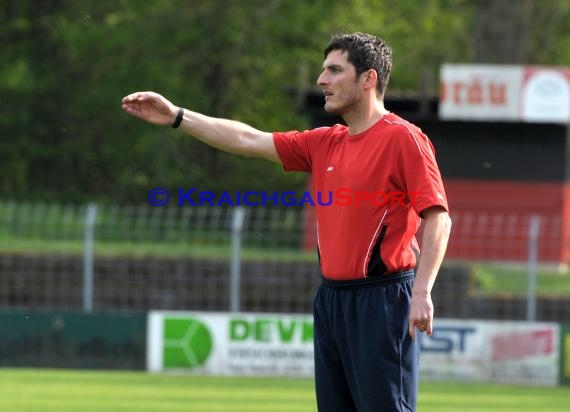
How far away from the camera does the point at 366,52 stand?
5.54m

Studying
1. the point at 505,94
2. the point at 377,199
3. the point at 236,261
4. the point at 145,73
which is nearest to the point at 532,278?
the point at 236,261

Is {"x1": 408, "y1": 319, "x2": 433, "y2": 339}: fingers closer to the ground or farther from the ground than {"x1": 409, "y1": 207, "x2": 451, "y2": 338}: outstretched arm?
closer to the ground

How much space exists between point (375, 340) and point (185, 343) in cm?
1025

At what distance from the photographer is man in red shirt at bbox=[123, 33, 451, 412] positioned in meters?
5.40

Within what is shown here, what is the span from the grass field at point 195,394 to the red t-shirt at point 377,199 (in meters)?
6.08

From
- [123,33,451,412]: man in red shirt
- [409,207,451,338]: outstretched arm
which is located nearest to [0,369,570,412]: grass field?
[123,33,451,412]: man in red shirt

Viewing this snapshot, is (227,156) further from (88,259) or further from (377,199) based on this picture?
(377,199)

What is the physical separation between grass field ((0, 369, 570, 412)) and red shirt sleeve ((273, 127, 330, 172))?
575cm

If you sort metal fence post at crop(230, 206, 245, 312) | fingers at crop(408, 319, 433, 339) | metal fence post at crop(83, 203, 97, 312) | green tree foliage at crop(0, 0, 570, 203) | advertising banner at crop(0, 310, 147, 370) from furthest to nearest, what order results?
green tree foliage at crop(0, 0, 570, 203), advertising banner at crop(0, 310, 147, 370), metal fence post at crop(83, 203, 97, 312), metal fence post at crop(230, 206, 245, 312), fingers at crop(408, 319, 433, 339)

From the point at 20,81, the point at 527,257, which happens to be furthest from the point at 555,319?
the point at 20,81

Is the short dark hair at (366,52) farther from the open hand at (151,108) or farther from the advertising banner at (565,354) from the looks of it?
the advertising banner at (565,354)

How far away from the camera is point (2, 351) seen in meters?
15.8

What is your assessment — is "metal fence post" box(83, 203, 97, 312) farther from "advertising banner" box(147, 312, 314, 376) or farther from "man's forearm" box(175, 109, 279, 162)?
"man's forearm" box(175, 109, 279, 162)

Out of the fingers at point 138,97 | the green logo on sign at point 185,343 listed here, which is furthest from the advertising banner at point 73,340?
the fingers at point 138,97
